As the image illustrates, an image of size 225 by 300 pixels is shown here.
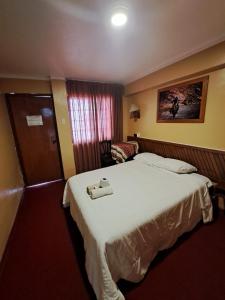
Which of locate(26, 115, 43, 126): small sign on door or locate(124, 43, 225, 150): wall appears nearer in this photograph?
locate(124, 43, 225, 150): wall

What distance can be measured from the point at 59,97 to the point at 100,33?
182 centimetres

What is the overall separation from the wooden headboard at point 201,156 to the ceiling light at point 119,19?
6.35 ft

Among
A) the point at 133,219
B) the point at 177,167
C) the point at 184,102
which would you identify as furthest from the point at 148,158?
the point at 133,219

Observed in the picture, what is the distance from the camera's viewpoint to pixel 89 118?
10.8 ft

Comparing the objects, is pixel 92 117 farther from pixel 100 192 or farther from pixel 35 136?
pixel 100 192

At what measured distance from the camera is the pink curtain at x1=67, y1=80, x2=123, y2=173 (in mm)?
3102

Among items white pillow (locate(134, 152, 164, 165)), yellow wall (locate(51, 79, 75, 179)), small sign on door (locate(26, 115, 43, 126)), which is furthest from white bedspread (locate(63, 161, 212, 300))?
small sign on door (locate(26, 115, 43, 126))

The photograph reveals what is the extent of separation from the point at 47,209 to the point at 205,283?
2.26 m

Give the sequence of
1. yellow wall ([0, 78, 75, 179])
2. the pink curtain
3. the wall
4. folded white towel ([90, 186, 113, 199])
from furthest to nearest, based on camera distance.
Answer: the pink curtain, yellow wall ([0, 78, 75, 179]), the wall, folded white towel ([90, 186, 113, 199])

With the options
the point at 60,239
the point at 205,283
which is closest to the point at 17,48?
the point at 60,239

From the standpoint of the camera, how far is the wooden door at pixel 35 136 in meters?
2.77

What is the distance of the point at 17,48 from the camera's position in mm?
1631

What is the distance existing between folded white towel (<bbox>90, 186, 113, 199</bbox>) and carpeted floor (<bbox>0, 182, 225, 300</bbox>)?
26.4 inches

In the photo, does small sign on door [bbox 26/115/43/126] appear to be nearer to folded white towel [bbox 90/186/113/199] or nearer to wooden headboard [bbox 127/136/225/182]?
folded white towel [bbox 90/186/113/199]
